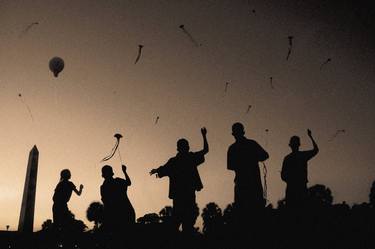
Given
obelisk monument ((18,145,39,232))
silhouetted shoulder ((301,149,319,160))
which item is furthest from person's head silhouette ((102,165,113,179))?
obelisk monument ((18,145,39,232))

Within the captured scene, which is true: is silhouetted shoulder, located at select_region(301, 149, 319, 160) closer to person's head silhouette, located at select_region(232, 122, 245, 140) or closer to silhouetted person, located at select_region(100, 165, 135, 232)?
person's head silhouette, located at select_region(232, 122, 245, 140)

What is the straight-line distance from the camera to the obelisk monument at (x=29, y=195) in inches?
800

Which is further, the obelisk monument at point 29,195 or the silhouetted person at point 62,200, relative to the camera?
the obelisk monument at point 29,195

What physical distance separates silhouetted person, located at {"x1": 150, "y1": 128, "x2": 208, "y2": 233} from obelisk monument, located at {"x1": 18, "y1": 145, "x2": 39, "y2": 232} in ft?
51.4

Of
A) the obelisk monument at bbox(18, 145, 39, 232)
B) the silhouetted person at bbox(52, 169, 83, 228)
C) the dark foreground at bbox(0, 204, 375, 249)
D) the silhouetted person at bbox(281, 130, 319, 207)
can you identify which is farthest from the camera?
the obelisk monument at bbox(18, 145, 39, 232)

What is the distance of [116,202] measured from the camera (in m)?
8.49

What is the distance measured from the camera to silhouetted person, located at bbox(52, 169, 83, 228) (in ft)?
30.7

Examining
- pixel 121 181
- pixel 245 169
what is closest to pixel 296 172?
pixel 245 169

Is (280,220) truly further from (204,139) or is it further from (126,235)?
(126,235)

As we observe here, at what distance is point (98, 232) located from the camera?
28.7 feet

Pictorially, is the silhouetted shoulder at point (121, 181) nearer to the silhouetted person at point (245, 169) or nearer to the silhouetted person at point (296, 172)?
the silhouetted person at point (245, 169)

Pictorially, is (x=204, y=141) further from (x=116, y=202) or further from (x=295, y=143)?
(x=116, y=202)

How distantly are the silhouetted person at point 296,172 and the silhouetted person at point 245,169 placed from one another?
119 cm

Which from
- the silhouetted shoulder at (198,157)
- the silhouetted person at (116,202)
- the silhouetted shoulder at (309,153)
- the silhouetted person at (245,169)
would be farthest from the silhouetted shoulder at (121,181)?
the silhouetted shoulder at (309,153)
